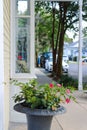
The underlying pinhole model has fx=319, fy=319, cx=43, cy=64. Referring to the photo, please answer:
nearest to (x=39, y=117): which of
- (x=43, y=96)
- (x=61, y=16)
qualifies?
(x=43, y=96)

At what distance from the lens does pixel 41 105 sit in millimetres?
4156

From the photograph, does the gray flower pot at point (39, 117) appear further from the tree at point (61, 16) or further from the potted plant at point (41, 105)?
the tree at point (61, 16)

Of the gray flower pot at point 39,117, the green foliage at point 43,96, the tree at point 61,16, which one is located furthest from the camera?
the tree at point 61,16

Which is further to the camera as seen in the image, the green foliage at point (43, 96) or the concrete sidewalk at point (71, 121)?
the concrete sidewalk at point (71, 121)

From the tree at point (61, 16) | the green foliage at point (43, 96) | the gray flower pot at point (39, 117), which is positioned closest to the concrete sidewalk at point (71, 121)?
the green foliage at point (43, 96)

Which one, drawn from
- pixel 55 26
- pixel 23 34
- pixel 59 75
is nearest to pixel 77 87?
pixel 59 75

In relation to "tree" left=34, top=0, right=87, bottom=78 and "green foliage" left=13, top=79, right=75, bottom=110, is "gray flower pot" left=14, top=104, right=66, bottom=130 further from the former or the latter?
"tree" left=34, top=0, right=87, bottom=78

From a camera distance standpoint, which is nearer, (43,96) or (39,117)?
(39,117)

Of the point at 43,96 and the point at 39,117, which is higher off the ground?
the point at 43,96

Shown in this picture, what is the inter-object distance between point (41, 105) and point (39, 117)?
17 cm

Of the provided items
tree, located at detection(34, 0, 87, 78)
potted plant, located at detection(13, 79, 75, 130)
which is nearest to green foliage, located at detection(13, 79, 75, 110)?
potted plant, located at detection(13, 79, 75, 130)

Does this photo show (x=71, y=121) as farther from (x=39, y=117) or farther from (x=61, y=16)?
(x=61, y=16)

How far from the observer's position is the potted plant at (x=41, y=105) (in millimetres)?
4062

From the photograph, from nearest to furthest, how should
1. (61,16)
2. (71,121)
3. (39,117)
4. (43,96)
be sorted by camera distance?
(39,117), (43,96), (71,121), (61,16)
